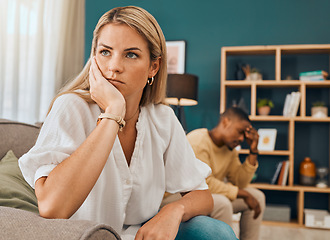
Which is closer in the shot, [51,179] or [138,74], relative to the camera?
[51,179]

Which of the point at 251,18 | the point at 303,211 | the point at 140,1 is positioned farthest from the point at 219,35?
the point at 303,211

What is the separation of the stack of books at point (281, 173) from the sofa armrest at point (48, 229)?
3.32m

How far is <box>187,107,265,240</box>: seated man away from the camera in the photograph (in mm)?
2195

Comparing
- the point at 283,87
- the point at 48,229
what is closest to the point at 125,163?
the point at 48,229

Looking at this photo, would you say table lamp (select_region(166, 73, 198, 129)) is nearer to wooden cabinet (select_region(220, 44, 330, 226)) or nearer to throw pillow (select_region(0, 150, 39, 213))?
wooden cabinet (select_region(220, 44, 330, 226))

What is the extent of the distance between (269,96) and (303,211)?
1.29 meters

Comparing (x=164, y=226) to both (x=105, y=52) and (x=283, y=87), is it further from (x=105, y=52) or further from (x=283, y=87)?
(x=283, y=87)

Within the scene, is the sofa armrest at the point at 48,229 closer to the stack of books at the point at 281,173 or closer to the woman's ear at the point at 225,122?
the woman's ear at the point at 225,122

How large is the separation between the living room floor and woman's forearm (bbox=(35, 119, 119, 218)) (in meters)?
2.35

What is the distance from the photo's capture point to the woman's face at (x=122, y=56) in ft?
3.30

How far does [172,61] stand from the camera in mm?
4207

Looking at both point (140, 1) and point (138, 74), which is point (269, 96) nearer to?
point (140, 1)

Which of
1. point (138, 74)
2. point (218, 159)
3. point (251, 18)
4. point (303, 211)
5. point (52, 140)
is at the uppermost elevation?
point (251, 18)

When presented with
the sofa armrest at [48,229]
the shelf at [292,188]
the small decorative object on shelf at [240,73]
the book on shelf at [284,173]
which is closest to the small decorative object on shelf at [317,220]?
the shelf at [292,188]
